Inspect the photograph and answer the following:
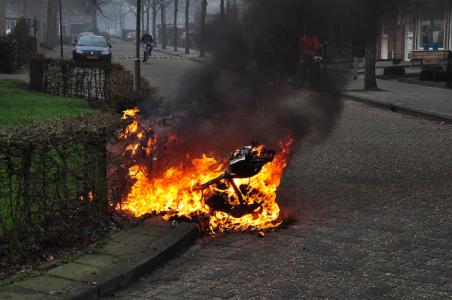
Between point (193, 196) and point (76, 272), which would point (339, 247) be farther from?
point (76, 272)

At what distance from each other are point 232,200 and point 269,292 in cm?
185

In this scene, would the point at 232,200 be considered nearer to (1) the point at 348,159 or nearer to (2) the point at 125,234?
→ (2) the point at 125,234

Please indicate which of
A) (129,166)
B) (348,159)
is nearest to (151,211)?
(129,166)

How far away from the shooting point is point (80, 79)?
1597 centimetres

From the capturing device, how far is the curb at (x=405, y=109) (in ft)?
46.8

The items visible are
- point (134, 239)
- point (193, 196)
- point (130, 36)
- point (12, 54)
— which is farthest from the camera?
point (130, 36)

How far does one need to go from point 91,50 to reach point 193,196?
3047 centimetres

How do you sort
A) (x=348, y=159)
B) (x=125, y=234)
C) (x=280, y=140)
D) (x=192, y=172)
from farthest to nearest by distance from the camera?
(x=348, y=159)
(x=280, y=140)
(x=192, y=172)
(x=125, y=234)

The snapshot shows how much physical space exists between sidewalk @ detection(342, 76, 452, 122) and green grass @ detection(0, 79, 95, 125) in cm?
591

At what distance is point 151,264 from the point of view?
488 centimetres

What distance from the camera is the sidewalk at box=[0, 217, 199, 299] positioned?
4.18m

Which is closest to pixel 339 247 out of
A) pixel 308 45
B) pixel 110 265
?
pixel 110 265

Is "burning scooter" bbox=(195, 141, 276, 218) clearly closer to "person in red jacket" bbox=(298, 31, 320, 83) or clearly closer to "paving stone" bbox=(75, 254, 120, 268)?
"paving stone" bbox=(75, 254, 120, 268)

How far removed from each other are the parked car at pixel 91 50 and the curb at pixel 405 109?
19.6 m
